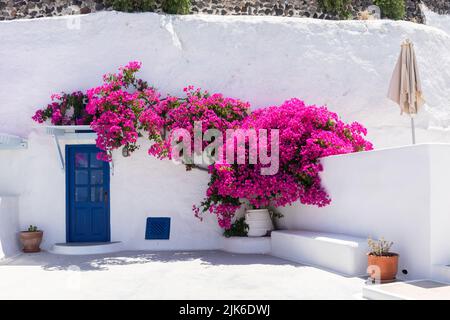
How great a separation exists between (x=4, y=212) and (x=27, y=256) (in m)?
0.92

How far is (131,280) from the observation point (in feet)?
24.3

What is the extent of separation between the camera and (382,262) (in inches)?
268

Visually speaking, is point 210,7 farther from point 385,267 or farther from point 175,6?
point 385,267

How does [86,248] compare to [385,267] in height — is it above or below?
below

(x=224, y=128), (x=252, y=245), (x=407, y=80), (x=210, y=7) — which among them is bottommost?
(x=252, y=245)

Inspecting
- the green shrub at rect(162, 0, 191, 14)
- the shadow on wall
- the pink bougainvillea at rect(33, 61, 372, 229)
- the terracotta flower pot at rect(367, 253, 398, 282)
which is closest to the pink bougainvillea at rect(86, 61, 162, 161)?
the pink bougainvillea at rect(33, 61, 372, 229)

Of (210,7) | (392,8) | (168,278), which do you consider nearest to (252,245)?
(168,278)

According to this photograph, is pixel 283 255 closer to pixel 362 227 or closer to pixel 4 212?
pixel 362 227

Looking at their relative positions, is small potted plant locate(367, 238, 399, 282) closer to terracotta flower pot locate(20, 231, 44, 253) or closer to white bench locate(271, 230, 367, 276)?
white bench locate(271, 230, 367, 276)

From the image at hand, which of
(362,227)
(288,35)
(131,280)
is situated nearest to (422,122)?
(288,35)

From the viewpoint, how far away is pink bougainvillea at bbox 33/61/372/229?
891cm

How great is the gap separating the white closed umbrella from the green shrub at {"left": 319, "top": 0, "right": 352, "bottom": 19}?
3991mm

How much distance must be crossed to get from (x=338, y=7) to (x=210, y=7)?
10.1 feet

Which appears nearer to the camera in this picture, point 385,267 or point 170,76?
point 385,267
